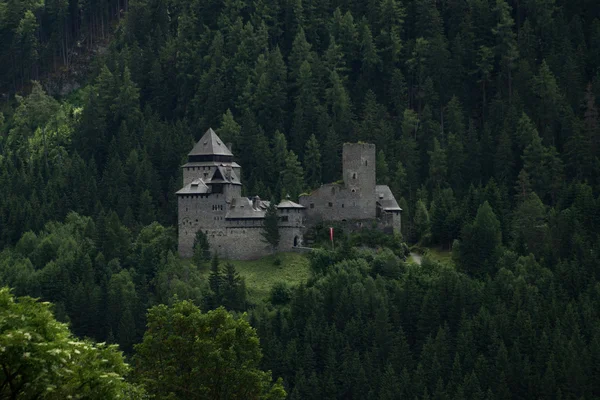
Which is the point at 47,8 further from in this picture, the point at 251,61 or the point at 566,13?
the point at 566,13

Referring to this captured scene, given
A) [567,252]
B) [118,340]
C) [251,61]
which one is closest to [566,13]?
[251,61]

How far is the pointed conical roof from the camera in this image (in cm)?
12062

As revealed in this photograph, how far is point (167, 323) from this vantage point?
57.6 m

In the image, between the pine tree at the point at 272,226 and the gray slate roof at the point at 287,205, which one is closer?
the pine tree at the point at 272,226

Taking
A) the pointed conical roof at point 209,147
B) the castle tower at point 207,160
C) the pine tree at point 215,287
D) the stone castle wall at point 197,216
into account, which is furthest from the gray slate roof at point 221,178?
the pine tree at point 215,287

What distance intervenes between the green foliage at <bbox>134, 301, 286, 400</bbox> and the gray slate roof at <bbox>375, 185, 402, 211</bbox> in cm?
5915

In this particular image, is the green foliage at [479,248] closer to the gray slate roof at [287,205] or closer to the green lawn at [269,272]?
the green lawn at [269,272]

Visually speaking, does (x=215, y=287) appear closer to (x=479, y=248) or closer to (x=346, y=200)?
(x=346, y=200)

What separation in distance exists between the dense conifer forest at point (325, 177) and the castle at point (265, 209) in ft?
8.85

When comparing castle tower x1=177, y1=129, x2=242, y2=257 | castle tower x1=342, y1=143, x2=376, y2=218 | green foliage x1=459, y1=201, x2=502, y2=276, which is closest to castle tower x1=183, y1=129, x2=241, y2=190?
castle tower x1=177, y1=129, x2=242, y2=257

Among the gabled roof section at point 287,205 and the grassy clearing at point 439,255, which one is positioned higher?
the gabled roof section at point 287,205

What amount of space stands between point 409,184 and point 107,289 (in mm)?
33131

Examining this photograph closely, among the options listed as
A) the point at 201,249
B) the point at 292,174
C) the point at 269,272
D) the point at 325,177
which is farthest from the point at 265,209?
the point at 325,177

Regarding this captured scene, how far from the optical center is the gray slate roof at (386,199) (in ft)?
381
